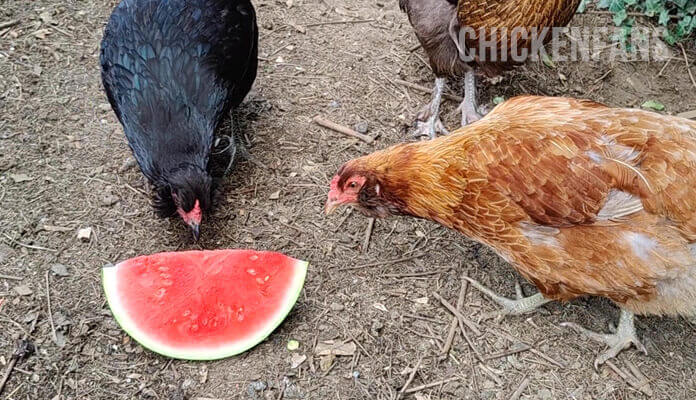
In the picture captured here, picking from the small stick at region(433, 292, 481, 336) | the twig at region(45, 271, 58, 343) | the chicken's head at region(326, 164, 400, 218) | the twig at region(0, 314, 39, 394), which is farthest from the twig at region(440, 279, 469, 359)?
the twig at region(0, 314, 39, 394)

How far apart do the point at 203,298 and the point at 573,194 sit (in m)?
1.83

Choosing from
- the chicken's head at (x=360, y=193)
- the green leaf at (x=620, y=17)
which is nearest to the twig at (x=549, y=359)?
the chicken's head at (x=360, y=193)

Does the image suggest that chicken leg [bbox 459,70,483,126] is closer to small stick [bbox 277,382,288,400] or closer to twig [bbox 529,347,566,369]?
twig [bbox 529,347,566,369]

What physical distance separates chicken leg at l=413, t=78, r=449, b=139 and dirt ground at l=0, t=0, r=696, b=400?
131mm

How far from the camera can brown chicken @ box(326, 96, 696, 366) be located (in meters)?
2.52

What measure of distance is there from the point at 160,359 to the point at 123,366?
0.17 meters

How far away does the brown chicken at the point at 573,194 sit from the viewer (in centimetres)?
252

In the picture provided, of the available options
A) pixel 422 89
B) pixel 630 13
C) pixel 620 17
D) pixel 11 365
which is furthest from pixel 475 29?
pixel 11 365

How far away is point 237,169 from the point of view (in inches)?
146

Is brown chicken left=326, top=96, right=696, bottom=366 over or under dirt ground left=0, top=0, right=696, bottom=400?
over

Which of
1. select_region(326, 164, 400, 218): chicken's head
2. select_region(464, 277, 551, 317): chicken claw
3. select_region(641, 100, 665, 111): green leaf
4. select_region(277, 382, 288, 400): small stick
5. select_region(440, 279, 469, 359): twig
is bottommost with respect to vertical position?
select_region(277, 382, 288, 400): small stick

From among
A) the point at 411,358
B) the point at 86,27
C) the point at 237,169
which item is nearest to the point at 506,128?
the point at 411,358

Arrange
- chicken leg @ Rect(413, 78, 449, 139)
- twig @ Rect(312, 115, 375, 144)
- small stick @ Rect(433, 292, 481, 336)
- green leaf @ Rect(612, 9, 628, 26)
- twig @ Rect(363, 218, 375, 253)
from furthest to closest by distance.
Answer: green leaf @ Rect(612, 9, 628, 26) → chicken leg @ Rect(413, 78, 449, 139) → twig @ Rect(312, 115, 375, 144) → twig @ Rect(363, 218, 375, 253) → small stick @ Rect(433, 292, 481, 336)

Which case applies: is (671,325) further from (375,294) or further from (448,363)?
(375,294)
